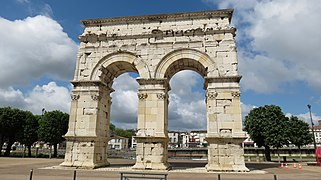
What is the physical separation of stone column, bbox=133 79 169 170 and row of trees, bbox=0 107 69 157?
888 inches

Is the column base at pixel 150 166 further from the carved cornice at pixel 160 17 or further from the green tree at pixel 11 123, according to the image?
the green tree at pixel 11 123

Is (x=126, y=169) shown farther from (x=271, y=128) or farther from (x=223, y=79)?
(x=271, y=128)

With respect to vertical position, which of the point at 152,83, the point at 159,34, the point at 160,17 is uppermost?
the point at 160,17

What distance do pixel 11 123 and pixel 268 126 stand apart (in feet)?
117

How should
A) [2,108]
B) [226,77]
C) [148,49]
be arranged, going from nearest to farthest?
[226,77] → [148,49] → [2,108]

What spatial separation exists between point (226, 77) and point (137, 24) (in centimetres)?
822

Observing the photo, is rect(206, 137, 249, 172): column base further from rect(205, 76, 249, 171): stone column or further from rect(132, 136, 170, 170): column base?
rect(132, 136, 170, 170): column base

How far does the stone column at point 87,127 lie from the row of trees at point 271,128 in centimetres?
2190

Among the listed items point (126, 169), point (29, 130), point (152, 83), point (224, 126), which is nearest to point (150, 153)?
point (126, 169)

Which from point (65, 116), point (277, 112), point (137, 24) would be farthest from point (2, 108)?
point (277, 112)

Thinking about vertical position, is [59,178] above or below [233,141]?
below

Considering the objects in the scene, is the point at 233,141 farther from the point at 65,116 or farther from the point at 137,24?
the point at 65,116

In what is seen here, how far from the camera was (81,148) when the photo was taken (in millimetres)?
17281

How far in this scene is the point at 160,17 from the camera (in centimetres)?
1931
